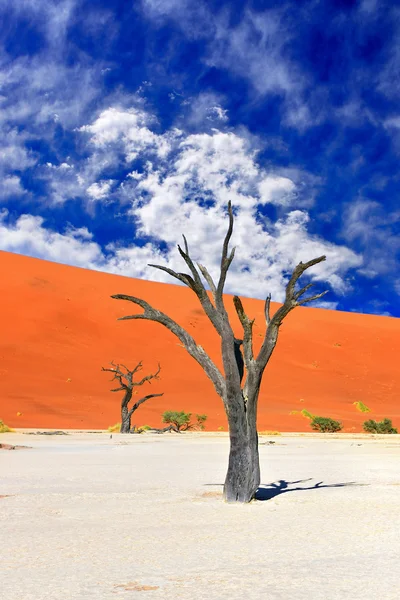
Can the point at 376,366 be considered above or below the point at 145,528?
above

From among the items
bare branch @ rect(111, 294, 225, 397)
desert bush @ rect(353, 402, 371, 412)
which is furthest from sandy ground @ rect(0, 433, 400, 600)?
desert bush @ rect(353, 402, 371, 412)

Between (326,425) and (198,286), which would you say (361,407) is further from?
(198,286)

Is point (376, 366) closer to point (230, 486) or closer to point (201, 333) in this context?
point (201, 333)

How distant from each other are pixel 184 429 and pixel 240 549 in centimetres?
2810

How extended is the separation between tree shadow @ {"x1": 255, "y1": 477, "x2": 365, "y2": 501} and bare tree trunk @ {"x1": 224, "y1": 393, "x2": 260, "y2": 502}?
1.89ft

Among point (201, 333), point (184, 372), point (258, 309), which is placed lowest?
point (184, 372)

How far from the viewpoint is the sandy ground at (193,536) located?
4051 mm

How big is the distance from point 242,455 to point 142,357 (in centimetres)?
4275

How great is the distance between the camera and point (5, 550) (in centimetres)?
521

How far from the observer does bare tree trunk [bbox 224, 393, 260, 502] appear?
7875mm

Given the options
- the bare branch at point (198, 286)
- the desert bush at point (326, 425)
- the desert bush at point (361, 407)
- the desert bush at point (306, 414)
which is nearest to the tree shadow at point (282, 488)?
the bare branch at point (198, 286)

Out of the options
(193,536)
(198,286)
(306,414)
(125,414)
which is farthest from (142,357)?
(193,536)

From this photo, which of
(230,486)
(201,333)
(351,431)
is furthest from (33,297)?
(230,486)

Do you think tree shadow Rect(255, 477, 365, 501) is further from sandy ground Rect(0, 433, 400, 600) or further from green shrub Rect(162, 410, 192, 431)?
green shrub Rect(162, 410, 192, 431)
